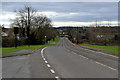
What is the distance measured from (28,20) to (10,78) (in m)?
54.9

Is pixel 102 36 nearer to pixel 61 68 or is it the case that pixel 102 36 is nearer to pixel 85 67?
pixel 85 67

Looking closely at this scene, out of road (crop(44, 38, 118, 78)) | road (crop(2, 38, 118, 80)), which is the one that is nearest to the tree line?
road (crop(44, 38, 118, 78))

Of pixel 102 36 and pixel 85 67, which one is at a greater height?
pixel 102 36

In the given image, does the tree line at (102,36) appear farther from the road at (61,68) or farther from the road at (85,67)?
the road at (61,68)

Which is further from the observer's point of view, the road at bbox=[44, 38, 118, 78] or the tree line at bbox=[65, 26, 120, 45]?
the tree line at bbox=[65, 26, 120, 45]

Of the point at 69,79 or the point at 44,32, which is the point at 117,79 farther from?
the point at 44,32

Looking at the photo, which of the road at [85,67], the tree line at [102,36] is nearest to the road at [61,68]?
the road at [85,67]

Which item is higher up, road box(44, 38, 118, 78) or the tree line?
the tree line

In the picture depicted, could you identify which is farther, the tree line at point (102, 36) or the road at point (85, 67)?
the tree line at point (102, 36)

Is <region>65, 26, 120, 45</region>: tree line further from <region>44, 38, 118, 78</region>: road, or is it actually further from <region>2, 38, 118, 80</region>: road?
<region>2, 38, 118, 80</region>: road

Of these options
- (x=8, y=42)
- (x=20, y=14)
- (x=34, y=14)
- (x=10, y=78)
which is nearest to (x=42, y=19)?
(x=34, y=14)

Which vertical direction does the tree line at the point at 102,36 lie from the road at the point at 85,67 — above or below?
above

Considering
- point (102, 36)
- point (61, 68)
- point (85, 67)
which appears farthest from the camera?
point (102, 36)

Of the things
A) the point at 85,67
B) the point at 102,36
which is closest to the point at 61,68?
the point at 85,67
